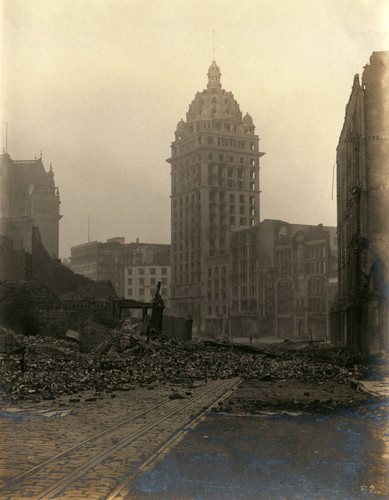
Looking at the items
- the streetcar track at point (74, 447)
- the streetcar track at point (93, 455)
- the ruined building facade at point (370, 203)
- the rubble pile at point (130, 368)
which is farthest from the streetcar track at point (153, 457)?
the ruined building facade at point (370, 203)

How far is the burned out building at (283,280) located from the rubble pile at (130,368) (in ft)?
182

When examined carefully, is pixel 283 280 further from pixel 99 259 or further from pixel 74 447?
pixel 74 447

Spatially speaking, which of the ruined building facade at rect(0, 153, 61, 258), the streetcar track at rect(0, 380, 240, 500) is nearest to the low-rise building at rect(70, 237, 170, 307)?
the ruined building facade at rect(0, 153, 61, 258)

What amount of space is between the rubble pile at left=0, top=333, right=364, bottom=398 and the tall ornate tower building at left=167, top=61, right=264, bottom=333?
60.8 m

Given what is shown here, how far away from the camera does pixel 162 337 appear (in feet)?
112

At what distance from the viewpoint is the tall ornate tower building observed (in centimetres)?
9138

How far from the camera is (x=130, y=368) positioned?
22406 millimetres

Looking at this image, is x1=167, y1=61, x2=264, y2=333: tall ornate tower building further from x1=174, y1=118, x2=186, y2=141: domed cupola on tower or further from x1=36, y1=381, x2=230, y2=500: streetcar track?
x1=36, y1=381, x2=230, y2=500: streetcar track

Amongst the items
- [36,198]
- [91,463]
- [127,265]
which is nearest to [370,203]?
[91,463]

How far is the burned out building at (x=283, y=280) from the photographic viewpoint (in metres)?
88.1

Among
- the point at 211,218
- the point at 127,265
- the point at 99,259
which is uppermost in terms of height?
the point at 211,218

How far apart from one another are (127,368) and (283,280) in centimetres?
7498

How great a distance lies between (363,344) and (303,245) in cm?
5618

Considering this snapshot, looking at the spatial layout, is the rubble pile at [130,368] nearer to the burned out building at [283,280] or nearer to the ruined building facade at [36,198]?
the ruined building facade at [36,198]
